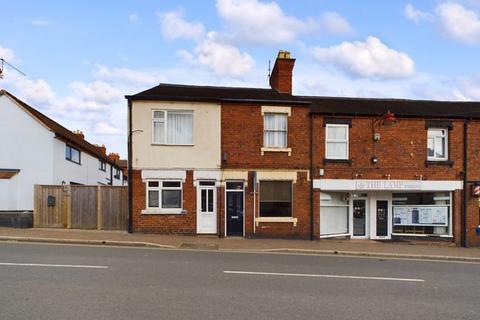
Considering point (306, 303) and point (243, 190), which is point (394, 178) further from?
point (306, 303)

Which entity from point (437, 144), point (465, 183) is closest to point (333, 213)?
point (437, 144)

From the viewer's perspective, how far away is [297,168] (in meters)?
19.6

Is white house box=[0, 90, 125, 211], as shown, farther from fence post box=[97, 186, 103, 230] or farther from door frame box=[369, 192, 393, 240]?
door frame box=[369, 192, 393, 240]

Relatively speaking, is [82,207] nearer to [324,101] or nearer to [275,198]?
[275,198]

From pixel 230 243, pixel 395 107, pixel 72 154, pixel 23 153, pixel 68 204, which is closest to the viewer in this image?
pixel 230 243

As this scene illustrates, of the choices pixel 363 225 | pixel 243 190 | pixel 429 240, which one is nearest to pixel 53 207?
pixel 243 190

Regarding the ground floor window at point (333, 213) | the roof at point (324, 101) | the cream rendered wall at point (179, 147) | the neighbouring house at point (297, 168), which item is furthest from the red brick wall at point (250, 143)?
the ground floor window at point (333, 213)

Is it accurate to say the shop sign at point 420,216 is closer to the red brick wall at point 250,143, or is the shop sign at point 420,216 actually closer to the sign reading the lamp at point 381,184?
the sign reading the lamp at point 381,184

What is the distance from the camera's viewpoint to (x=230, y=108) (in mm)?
19516

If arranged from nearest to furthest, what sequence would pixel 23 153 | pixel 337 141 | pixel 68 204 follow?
pixel 68 204 → pixel 337 141 → pixel 23 153

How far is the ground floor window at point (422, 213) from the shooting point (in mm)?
20597

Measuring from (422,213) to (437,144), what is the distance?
311 centimetres

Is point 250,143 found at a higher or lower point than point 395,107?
lower

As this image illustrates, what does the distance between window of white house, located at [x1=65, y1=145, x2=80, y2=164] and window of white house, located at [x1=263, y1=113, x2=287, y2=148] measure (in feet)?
37.6
